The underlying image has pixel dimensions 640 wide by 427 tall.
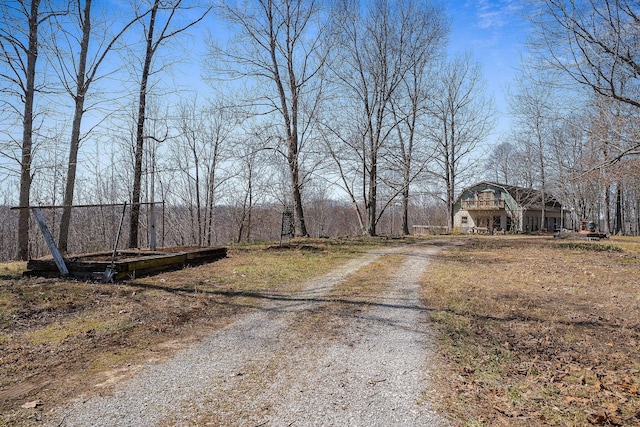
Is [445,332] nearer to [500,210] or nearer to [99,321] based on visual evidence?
[99,321]

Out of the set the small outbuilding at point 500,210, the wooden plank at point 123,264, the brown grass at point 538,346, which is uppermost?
the small outbuilding at point 500,210

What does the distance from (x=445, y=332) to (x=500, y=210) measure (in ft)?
119

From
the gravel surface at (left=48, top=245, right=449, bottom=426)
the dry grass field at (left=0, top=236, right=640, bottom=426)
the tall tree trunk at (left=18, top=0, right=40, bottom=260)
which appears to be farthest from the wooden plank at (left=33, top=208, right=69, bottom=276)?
the gravel surface at (left=48, top=245, right=449, bottom=426)

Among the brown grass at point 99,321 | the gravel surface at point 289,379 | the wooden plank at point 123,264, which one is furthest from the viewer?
the wooden plank at point 123,264

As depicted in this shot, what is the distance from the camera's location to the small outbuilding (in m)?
35.4

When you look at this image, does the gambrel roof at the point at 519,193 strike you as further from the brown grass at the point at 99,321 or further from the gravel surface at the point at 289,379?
the gravel surface at the point at 289,379

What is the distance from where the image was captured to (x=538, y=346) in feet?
15.3

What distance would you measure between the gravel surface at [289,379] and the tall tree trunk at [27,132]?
846 cm

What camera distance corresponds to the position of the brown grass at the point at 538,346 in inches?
126

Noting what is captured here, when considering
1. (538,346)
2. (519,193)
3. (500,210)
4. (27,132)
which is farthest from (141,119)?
(500,210)

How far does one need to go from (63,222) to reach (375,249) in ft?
33.0

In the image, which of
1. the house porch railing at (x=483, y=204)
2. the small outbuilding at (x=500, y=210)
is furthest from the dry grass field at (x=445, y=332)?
the house porch railing at (x=483, y=204)

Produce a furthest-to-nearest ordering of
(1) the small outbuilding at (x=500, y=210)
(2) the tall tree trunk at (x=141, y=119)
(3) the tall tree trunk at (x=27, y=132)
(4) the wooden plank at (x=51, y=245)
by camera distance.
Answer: (1) the small outbuilding at (x=500, y=210)
(2) the tall tree trunk at (x=141, y=119)
(3) the tall tree trunk at (x=27, y=132)
(4) the wooden plank at (x=51, y=245)

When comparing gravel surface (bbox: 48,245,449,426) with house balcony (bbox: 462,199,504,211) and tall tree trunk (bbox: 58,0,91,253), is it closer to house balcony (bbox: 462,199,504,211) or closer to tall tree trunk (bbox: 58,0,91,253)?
tall tree trunk (bbox: 58,0,91,253)
